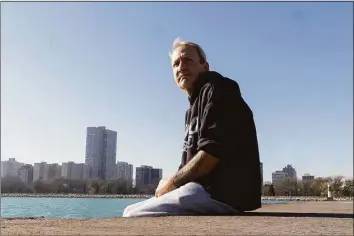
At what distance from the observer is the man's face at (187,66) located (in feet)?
23.2

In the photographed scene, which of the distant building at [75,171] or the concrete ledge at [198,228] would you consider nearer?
the concrete ledge at [198,228]

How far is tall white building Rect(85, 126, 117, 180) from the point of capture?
68125 mm

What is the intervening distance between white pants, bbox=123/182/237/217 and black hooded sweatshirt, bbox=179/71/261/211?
117 mm

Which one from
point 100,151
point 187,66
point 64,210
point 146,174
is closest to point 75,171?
point 100,151

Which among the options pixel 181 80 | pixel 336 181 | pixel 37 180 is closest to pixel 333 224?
pixel 181 80

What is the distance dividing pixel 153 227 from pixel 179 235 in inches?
28.8

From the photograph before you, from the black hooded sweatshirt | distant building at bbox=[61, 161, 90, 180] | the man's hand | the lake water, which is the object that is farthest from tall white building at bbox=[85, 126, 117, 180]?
the black hooded sweatshirt

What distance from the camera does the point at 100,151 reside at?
225ft

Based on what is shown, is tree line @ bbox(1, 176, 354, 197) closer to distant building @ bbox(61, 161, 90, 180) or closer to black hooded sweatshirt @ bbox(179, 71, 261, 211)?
distant building @ bbox(61, 161, 90, 180)

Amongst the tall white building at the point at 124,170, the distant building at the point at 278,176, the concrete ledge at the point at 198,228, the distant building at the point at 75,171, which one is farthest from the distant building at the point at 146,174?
the concrete ledge at the point at 198,228

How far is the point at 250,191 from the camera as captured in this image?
655cm

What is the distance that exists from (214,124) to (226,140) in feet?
1.01

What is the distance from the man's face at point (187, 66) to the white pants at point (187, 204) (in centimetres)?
184

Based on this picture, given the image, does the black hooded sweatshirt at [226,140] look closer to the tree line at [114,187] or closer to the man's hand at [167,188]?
the man's hand at [167,188]
